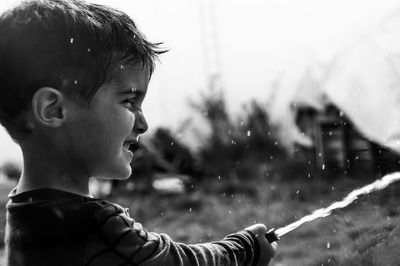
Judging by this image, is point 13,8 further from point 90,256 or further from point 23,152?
point 90,256

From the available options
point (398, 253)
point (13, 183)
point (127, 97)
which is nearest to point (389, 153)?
point (398, 253)

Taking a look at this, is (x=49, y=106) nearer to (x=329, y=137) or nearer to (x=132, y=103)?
(x=132, y=103)

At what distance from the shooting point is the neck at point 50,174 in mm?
918

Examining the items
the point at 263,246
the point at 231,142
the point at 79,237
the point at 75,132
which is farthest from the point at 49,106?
the point at 231,142

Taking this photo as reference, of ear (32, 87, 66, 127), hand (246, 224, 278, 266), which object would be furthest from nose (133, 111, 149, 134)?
hand (246, 224, 278, 266)

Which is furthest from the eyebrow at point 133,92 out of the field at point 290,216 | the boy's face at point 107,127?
Result: the field at point 290,216

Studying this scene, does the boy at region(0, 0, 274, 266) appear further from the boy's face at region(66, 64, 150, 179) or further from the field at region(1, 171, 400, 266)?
the field at region(1, 171, 400, 266)

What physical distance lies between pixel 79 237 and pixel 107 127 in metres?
0.18

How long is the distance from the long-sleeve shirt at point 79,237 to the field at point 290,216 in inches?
27.1

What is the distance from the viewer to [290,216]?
2.81 metres

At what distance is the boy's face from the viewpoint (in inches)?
37.2

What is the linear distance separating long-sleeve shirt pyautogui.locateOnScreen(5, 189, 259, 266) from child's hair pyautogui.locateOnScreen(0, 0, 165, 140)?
0.14 metres

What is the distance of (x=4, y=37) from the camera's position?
978 mm

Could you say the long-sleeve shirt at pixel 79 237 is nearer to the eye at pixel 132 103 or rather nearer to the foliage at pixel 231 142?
the eye at pixel 132 103
